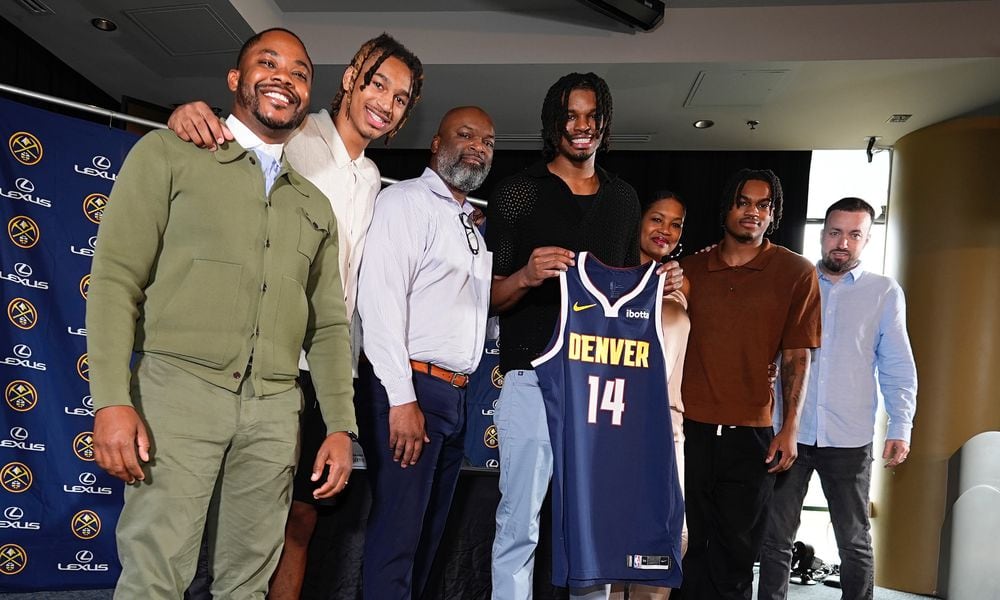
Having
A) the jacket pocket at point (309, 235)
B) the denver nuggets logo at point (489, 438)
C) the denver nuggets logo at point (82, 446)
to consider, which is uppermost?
the jacket pocket at point (309, 235)

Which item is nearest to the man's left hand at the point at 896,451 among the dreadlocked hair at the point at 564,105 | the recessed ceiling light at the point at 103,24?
the dreadlocked hair at the point at 564,105

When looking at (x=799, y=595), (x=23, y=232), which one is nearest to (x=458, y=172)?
(x=23, y=232)

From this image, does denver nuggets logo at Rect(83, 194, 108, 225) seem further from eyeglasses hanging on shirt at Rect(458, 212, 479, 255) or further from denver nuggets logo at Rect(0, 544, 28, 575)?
eyeglasses hanging on shirt at Rect(458, 212, 479, 255)

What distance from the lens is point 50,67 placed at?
512cm

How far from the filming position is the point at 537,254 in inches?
77.1

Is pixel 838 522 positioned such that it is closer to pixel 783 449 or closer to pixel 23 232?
pixel 783 449

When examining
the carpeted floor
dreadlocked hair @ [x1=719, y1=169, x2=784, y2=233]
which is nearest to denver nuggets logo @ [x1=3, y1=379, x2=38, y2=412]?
the carpeted floor

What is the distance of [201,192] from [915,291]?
15.9 feet

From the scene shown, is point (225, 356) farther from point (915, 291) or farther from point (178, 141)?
point (915, 291)

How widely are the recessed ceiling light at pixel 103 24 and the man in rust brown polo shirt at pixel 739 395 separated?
3.80 m

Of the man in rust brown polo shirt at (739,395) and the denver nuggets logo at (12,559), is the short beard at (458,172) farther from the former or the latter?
the denver nuggets logo at (12,559)

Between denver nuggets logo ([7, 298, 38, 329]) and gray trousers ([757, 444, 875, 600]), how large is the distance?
3103 millimetres

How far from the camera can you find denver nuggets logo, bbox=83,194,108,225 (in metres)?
3.40

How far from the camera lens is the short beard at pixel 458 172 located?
2.59 m
